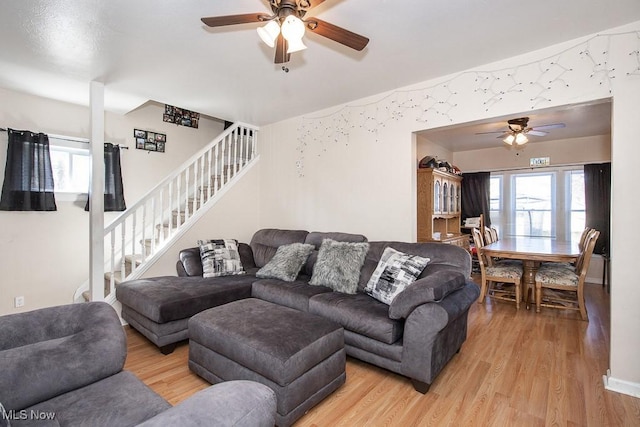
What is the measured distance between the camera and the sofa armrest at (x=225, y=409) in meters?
0.84

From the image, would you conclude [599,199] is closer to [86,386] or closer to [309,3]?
[309,3]

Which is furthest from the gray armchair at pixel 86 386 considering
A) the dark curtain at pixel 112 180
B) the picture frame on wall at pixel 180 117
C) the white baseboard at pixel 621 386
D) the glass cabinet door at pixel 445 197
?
the glass cabinet door at pixel 445 197

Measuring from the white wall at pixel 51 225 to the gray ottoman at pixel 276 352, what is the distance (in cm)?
270

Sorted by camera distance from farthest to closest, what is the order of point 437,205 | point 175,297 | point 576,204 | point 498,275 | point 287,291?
point 576,204 < point 437,205 < point 498,275 < point 287,291 < point 175,297

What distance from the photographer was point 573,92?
2398 mm

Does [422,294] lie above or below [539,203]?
below

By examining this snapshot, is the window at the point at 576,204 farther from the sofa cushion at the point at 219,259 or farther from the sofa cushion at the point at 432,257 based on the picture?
the sofa cushion at the point at 219,259

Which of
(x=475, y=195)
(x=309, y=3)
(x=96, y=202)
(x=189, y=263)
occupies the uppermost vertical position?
(x=309, y=3)

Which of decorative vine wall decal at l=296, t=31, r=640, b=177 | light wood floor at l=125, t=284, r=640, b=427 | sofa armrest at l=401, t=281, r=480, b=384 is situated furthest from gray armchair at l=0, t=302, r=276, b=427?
decorative vine wall decal at l=296, t=31, r=640, b=177

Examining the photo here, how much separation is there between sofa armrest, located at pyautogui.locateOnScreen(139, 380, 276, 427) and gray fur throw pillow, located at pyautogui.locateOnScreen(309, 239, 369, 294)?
1908 mm

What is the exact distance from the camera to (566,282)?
361cm

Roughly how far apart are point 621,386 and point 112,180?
545cm

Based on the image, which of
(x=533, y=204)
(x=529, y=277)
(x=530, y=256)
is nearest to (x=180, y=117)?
(x=530, y=256)

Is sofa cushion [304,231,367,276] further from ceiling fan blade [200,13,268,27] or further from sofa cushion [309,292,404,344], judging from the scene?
ceiling fan blade [200,13,268,27]
